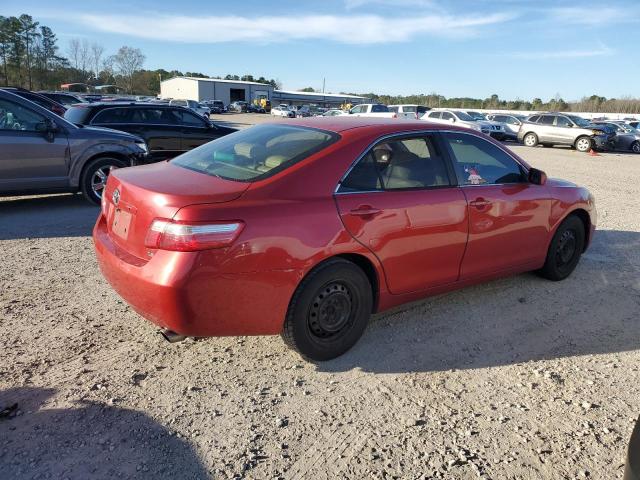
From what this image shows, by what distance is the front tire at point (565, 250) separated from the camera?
4961mm

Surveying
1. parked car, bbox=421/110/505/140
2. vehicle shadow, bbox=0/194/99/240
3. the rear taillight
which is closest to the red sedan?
the rear taillight

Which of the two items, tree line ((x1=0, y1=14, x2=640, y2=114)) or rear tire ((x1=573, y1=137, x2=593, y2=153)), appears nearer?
rear tire ((x1=573, y1=137, x2=593, y2=153))

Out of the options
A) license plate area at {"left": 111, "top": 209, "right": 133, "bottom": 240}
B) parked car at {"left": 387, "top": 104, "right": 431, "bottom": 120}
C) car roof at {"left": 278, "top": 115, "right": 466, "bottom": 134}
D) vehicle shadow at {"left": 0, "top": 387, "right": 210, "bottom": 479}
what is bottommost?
vehicle shadow at {"left": 0, "top": 387, "right": 210, "bottom": 479}

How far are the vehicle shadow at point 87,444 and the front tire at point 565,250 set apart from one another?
391 cm

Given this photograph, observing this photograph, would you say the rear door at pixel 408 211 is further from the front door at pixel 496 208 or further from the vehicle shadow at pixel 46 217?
the vehicle shadow at pixel 46 217

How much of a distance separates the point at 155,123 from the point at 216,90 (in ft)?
277

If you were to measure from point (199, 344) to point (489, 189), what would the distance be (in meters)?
2.62

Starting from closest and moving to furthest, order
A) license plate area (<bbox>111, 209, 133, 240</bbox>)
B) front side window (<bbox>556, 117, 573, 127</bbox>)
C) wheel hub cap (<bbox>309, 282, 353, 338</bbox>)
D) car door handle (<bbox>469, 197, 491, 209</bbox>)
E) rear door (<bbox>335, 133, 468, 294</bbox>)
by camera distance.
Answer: license plate area (<bbox>111, 209, 133, 240</bbox>)
wheel hub cap (<bbox>309, 282, 353, 338</bbox>)
rear door (<bbox>335, 133, 468, 294</bbox>)
car door handle (<bbox>469, 197, 491, 209</bbox>)
front side window (<bbox>556, 117, 573, 127</bbox>)

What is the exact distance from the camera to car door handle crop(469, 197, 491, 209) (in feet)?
13.2

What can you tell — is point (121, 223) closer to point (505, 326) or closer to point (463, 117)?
point (505, 326)

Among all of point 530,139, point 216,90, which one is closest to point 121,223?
point 530,139

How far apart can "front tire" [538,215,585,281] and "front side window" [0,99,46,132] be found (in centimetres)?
676

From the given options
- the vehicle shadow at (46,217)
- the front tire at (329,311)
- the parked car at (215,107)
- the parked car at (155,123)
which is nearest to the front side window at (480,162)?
the front tire at (329,311)

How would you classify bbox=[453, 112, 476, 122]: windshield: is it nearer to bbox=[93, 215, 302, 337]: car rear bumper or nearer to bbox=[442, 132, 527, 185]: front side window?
bbox=[442, 132, 527, 185]: front side window
